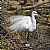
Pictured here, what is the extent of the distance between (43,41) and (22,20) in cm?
53

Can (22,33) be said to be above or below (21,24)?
below

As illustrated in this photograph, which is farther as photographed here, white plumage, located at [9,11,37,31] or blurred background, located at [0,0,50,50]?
white plumage, located at [9,11,37,31]

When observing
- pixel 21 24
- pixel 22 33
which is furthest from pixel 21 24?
pixel 22 33

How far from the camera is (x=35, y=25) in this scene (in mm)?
4934

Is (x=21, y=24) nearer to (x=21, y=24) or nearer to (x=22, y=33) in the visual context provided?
(x=21, y=24)

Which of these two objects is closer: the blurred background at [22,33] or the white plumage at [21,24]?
the blurred background at [22,33]

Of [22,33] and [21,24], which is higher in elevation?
[21,24]

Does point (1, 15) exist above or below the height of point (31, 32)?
above

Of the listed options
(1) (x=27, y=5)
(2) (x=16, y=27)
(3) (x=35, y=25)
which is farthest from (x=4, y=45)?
(1) (x=27, y=5)

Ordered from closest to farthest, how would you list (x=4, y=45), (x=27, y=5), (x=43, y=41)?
1. (x=4, y=45)
2. (x=43, y=41)
3. (x=27, y=5)

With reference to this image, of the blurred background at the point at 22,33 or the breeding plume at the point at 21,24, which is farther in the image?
the breeding plume at the point at 21,24

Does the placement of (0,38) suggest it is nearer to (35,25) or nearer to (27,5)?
(35,25)

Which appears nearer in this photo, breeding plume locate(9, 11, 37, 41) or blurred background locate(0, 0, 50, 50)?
blurred background locate(0, 0, 50, 50)

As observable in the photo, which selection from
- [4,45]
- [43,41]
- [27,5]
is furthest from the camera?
[27,5]
